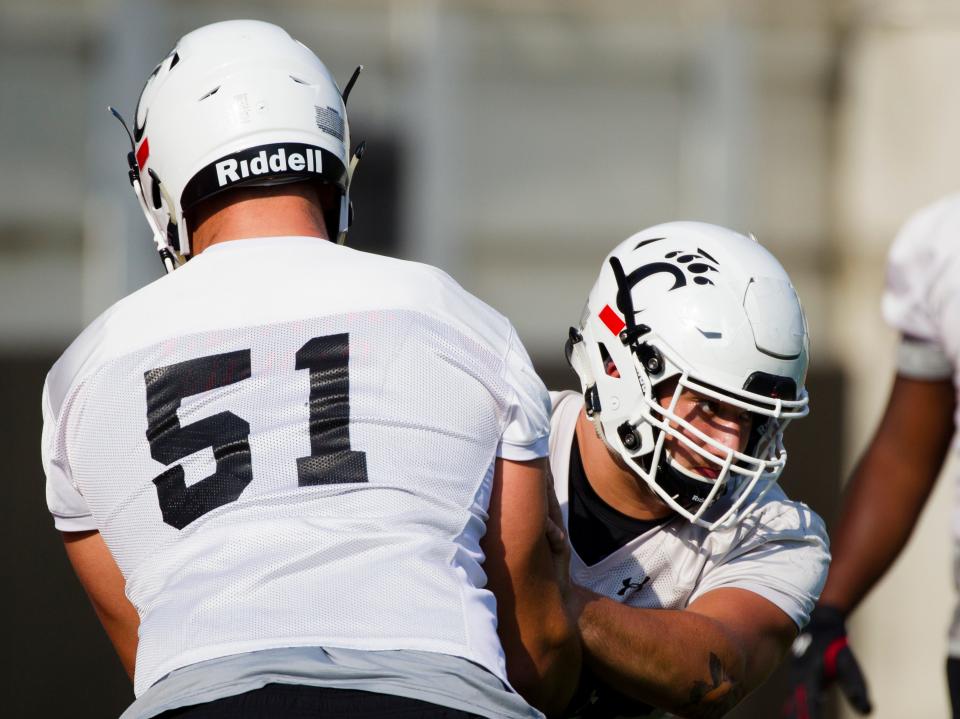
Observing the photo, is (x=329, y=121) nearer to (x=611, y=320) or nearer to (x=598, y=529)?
(x=611, y=320)

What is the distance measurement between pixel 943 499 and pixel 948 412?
142 inches

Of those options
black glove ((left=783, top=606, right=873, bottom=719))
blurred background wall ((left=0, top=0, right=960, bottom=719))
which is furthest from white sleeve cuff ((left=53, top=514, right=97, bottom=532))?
blurred background wall ((left=0, top=0, right=960, bottom=719))

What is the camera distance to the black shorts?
5.85 feet

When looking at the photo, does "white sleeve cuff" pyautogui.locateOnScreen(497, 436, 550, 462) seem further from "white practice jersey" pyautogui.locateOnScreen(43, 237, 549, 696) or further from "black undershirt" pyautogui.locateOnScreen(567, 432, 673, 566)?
"black undershirt" pyautogui.locateOnScreen(567, 432, 673, 566)

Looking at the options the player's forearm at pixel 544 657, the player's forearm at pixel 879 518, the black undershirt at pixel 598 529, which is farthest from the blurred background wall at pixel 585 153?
the player's forearm at pixel 544 657

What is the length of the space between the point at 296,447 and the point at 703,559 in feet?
4.52

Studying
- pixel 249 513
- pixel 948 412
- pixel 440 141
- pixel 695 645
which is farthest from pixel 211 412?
pixel 440 141

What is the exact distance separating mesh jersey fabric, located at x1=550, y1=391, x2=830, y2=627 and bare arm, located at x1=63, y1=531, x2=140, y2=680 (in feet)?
3.49

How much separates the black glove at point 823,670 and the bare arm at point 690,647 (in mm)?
682

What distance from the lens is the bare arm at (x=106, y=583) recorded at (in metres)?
2.23

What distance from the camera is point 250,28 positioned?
8.21 ft

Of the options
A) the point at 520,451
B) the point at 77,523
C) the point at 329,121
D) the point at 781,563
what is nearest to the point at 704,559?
the point at 781,563

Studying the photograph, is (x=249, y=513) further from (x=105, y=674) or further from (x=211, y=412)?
(x=105, y=674)

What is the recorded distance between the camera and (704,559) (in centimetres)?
306
